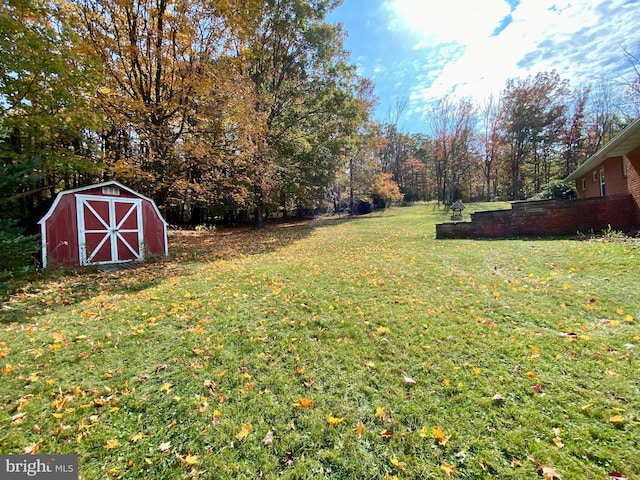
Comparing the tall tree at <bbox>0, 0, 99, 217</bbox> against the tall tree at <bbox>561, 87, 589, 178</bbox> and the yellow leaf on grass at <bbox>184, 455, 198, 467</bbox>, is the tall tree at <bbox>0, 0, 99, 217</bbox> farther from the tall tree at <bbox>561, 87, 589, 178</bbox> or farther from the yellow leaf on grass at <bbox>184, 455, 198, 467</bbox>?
the tall tree at <bbox>561, 87, 589, 178</bbox>

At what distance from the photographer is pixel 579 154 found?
3012 cm

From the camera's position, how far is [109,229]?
8.73m

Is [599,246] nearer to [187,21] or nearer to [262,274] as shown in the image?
[262,274]

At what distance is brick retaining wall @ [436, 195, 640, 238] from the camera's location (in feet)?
30.4

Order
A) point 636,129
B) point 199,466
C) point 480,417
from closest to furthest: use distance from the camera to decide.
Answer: point 199,466
point 480,417
point 636,129

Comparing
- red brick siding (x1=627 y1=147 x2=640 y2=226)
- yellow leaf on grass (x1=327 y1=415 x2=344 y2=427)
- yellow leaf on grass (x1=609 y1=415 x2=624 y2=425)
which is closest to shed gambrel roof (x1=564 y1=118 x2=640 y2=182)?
red brick siding (x1=627 y1=147 x2=640 y2=226)

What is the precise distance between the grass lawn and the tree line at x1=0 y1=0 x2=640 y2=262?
539 centimetres

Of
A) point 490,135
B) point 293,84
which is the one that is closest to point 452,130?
point 490,135

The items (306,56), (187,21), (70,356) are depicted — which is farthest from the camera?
(306,56)

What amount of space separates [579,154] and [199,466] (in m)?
42.6

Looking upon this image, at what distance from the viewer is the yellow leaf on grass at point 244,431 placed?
82.7 inches

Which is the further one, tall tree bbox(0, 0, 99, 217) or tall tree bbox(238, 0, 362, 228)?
tall tree bbox(238, 0, 362, 228)

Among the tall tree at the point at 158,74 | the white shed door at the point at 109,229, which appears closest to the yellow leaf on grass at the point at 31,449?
the white shed door at the point at 109,229

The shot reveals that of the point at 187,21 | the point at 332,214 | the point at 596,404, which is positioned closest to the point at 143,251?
the point at 187,21
